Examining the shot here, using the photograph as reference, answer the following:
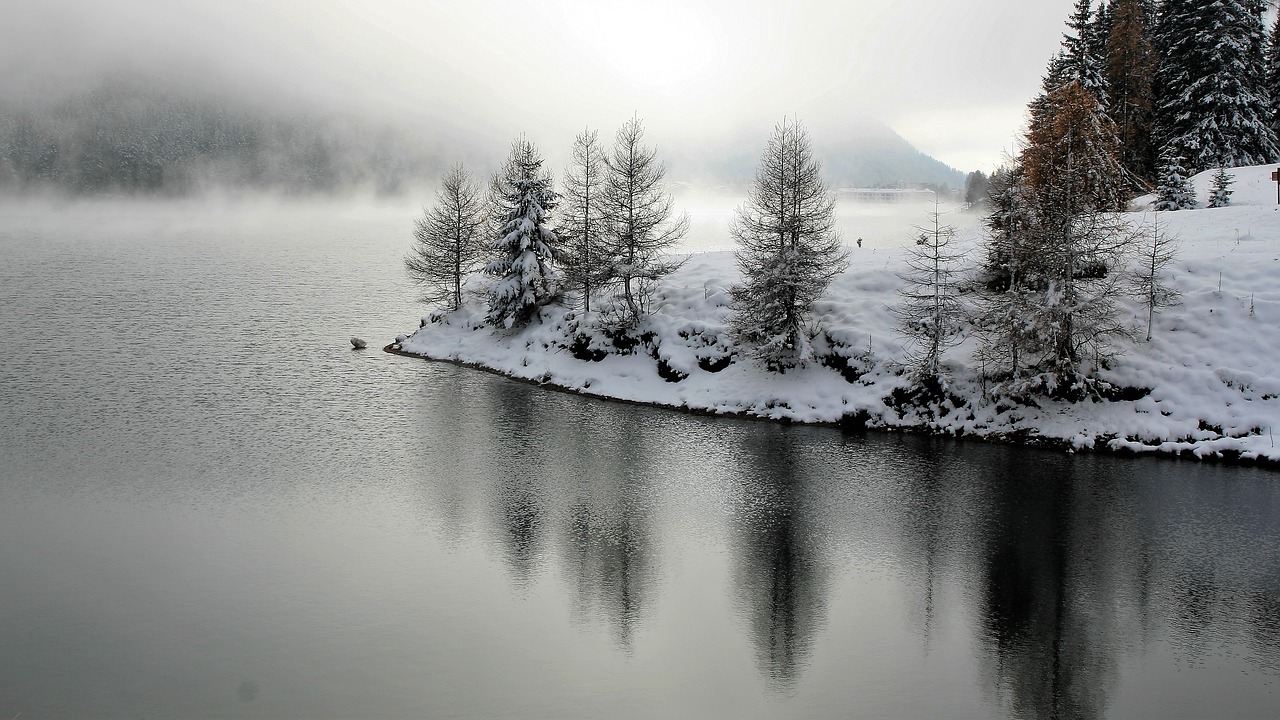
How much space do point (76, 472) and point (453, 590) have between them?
15.6 m

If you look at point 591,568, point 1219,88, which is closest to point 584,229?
point 591,568

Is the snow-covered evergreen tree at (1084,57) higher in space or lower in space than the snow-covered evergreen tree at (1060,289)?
higher

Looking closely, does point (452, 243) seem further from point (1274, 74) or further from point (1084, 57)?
point (1274, 74)

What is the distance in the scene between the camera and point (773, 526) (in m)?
22.0

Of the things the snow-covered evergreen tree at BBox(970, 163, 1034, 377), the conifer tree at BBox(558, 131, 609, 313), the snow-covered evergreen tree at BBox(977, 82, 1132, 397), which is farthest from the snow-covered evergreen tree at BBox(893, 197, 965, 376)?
the conifer tree at BBox(558, 131, 609, 313)

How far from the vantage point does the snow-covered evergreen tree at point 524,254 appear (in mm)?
47000

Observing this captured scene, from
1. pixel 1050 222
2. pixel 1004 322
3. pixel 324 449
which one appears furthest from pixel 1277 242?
pixel 324 449

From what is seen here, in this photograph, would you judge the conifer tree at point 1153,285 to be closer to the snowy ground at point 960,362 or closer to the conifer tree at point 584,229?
the snowy ground at point 960,362

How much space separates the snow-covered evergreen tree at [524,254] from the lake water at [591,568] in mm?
11997

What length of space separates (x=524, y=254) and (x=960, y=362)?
24.9 metres

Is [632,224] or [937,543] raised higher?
[632,224]

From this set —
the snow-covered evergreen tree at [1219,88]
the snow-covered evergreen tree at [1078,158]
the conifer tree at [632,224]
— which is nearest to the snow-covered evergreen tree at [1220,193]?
the snow-covered evergreen tree at [1219,88]

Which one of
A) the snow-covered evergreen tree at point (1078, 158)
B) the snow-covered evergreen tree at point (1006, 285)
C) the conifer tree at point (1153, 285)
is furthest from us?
the snow-covered evergreen tree at point (1078, 158)

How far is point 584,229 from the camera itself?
47.0 meters
